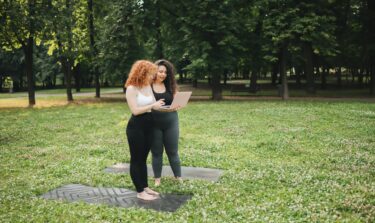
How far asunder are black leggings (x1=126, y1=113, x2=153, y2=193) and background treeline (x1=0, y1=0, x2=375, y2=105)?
76.4ft

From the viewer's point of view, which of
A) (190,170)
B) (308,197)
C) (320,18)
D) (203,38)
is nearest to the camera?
(308,197)

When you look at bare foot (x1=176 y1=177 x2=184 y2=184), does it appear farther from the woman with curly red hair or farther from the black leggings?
the woman with curly red hair

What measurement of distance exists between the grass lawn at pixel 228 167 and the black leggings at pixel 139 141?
841 millimetres

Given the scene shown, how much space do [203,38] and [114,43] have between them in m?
8.58

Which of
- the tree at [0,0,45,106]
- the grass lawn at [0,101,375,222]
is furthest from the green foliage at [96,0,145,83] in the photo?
the grass lawn at [0,101,375,222]

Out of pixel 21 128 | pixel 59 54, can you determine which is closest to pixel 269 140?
pixel 21 128

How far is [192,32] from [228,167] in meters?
23.3

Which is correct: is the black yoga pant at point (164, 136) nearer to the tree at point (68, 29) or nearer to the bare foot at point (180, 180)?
the bare foot at point (180, 180)

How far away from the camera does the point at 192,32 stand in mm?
32656

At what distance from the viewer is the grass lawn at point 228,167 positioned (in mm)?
7316

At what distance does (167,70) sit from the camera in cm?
890

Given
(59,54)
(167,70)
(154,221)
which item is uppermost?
(59,54)

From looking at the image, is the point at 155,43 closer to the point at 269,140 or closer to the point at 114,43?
the point at 114,43

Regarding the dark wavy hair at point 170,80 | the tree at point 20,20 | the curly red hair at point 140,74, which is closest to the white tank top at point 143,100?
the curly red hair at point 140,74
